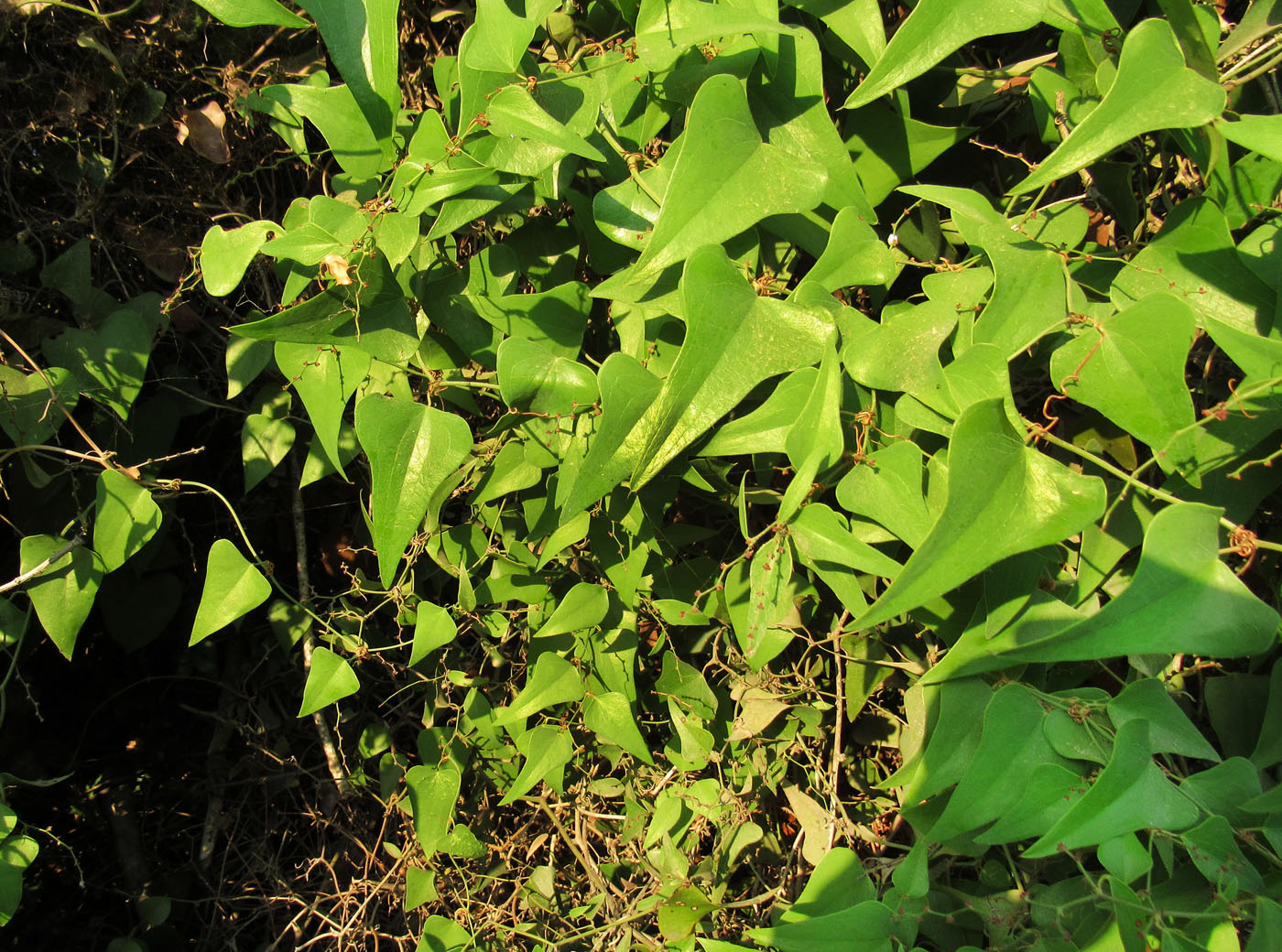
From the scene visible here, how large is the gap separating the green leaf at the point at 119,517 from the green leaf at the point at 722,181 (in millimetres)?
527

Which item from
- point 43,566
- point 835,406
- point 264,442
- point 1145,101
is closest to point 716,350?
point 835,406

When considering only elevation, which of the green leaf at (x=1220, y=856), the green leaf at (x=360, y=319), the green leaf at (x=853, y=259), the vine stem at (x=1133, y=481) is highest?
the green leaf at (x=853, y=259)

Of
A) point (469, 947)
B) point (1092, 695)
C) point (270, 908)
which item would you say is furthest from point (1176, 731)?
point (270, 908)

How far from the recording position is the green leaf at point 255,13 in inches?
23.2

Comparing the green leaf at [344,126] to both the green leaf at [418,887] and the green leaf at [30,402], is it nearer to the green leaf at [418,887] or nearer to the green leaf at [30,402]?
the green leaf at [30,402]

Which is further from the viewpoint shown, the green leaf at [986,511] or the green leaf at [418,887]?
the green leaf at [418,887]

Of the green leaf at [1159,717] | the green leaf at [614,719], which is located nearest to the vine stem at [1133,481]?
the green leaf at [1159,717]

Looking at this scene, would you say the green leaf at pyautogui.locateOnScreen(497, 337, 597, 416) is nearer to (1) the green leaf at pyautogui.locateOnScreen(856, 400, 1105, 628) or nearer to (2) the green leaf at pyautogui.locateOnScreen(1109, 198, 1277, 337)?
(1) the green leaf at pyautogui.locateOnScreen(856, 400, 1105, 628)

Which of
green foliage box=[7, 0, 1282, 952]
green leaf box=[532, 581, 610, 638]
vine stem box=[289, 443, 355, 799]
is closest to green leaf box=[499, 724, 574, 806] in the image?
green foliage box=[7, 0, 1282, 952]

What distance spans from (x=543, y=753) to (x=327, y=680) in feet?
0.74

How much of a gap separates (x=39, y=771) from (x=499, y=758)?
2.08 ft

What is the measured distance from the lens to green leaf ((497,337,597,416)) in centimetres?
59

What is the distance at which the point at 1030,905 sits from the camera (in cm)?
64

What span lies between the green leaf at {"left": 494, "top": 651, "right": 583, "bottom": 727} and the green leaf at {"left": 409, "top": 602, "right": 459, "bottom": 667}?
0.09 m
